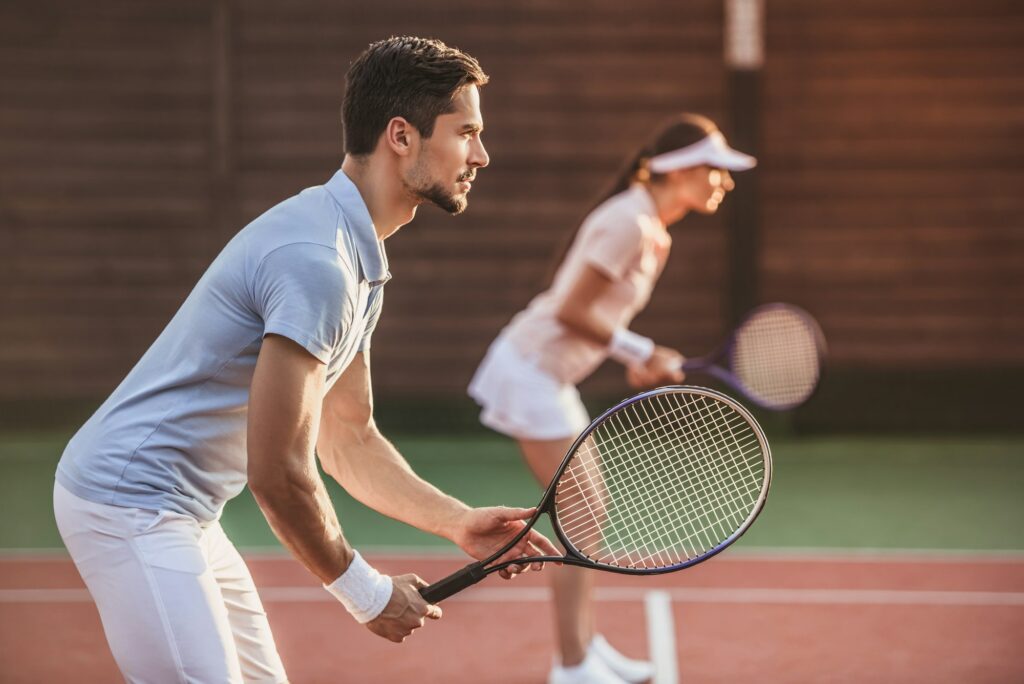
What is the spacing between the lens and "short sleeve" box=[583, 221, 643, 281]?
12.9 ft

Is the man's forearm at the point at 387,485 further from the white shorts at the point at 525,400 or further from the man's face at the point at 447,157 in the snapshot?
the white shorts at the point at 525,400

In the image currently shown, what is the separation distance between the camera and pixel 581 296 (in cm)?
398

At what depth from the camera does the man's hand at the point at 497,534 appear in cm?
242

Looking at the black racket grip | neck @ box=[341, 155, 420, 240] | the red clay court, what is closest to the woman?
the red clay court

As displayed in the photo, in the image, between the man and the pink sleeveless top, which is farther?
the pink sleeveless top

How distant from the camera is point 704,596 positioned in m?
4.98

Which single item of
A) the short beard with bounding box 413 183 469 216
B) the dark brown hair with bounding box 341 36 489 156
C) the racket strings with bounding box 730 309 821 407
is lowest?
the racket strings with bounding box 730 309 821 407

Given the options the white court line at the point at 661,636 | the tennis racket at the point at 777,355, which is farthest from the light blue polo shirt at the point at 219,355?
the tennis racket at the point at 777,355

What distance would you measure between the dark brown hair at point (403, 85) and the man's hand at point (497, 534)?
27.9 inches

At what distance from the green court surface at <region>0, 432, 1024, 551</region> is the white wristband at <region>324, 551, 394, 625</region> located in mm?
3629

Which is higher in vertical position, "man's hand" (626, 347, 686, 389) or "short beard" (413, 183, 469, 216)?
"short beard" (413, 183, 469, 216)

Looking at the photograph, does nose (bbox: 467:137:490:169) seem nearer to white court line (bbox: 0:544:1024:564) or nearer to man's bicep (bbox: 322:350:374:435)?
man's bicep (bbox: 322:350:374:435)

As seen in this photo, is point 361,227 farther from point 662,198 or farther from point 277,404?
point 662,198

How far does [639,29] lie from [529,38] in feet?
2.35
